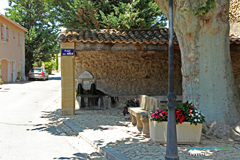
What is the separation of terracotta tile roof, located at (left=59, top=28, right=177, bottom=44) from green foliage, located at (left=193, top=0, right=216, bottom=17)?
3.13 metres

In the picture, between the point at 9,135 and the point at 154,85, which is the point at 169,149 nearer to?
the point at 9,135

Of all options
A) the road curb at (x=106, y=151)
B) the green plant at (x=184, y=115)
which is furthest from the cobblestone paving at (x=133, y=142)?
the green plant at (x=184, y=115)

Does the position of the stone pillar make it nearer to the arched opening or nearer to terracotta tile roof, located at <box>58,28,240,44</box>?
terracotta tile roof, located at <box>58,28,240,44</box>

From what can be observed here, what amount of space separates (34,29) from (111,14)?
1514 centimetres

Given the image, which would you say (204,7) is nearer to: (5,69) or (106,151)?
(106,151)

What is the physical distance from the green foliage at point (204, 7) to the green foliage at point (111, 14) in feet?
30.4

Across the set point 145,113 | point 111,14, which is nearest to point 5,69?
point 111,14

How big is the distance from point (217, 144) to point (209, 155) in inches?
30.7

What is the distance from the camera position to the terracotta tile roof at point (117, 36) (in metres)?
8.70

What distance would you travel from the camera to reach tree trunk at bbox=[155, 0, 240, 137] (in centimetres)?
559

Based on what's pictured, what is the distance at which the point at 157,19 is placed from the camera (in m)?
15.8

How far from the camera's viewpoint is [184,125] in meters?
5.08

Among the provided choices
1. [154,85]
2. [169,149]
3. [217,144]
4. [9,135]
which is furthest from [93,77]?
[169,149]

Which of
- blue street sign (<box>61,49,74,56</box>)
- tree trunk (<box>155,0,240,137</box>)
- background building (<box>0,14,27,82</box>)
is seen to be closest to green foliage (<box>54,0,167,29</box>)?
blue street sign (<box>61,49,74,56</box>)
